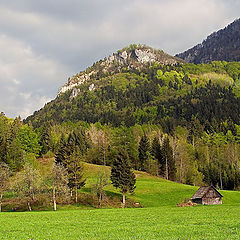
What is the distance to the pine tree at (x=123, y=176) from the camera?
65000 millimetres

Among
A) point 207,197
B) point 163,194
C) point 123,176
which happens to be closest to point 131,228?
point 123,176

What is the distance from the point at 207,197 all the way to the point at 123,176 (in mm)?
21224

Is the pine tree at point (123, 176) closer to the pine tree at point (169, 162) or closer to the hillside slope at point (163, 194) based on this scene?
the hillside slope at point (163, 194)

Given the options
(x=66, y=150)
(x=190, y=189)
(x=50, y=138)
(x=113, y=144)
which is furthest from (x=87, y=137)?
(x=190, y=189)

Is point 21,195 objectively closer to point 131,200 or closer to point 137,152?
point 131,200

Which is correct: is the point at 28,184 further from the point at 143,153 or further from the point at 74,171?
the point at 143,153

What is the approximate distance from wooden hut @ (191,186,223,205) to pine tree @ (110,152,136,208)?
15.9 meters

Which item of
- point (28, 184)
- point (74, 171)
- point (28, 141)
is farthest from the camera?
point (28, 141)

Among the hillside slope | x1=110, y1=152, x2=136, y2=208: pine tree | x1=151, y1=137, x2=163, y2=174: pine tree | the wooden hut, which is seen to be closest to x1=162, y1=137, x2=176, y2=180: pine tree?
x1=151, y1=137, x2=163, y2=174: pine tree

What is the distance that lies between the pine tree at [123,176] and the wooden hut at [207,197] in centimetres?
1593

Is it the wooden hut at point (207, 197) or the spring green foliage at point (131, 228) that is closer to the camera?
the spring green foliage at point (131, 228)

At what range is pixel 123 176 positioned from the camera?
65.9 m

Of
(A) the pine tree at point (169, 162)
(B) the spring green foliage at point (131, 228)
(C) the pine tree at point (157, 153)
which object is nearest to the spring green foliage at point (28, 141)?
(C) the pine tree at point (157, 153)

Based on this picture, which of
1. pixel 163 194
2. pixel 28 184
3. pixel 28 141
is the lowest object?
pixel 163 194
